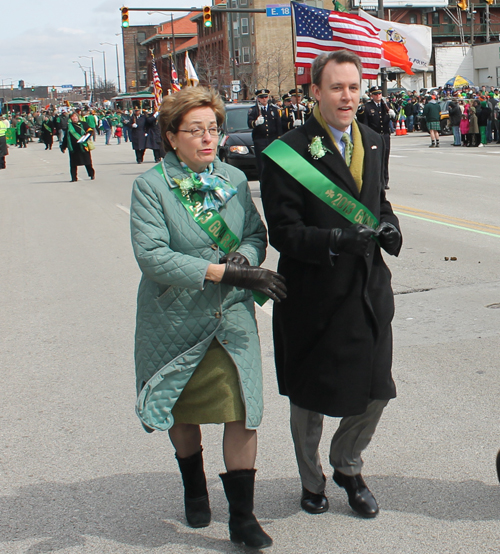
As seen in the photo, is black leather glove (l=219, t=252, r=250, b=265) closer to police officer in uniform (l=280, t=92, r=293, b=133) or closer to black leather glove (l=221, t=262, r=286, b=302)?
black leather glove (l=221, t=262, r=286, b=302)

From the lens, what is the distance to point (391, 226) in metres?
3.08

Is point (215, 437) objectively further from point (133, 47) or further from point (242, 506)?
point (133, 47)

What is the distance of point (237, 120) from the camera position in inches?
789

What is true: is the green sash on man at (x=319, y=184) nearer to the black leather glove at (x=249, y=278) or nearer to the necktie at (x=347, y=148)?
the necktie at (x=347, y=148)

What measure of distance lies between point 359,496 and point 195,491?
68 cm

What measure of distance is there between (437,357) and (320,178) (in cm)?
276

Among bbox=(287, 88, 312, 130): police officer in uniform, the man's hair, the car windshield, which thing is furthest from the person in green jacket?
the man's hair

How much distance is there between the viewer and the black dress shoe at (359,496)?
3.33 meters

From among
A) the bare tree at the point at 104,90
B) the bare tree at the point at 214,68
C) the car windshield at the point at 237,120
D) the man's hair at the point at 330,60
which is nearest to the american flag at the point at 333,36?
the car windshield at the point at 237,120

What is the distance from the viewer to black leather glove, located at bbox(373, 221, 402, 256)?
305 cm

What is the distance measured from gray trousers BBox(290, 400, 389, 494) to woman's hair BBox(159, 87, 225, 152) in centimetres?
124

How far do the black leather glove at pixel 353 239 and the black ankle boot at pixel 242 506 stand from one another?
3.11 ft

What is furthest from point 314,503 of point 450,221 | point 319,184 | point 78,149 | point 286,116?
point 78,149

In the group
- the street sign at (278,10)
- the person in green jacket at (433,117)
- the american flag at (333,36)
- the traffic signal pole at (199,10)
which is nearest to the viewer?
the american flag at (333,36)
